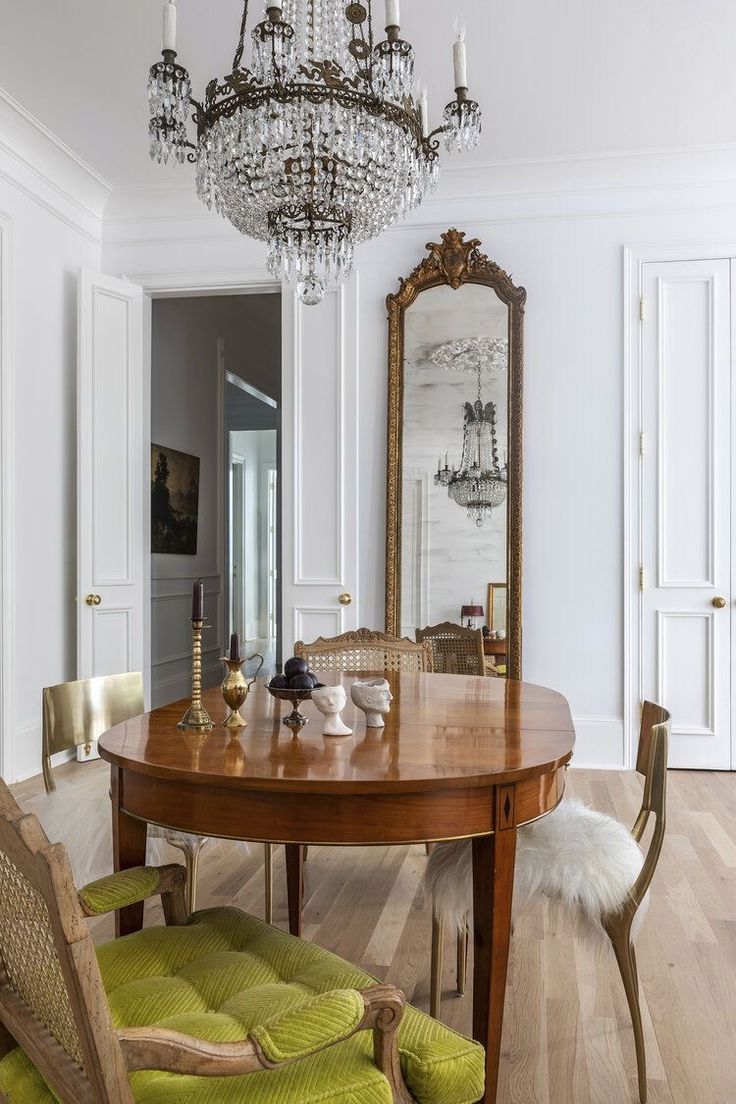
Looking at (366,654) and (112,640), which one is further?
(112,640)

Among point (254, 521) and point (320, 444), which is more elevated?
point (320, 444)

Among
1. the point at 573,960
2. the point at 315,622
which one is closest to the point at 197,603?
the point at 573,960

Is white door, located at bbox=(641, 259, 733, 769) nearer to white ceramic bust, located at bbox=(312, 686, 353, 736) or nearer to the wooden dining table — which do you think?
the wooden dining table

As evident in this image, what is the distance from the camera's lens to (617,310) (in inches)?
181

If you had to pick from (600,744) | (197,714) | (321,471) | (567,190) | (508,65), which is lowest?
(600,744)

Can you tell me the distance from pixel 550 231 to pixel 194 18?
2.22m

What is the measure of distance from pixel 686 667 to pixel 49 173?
444 cm

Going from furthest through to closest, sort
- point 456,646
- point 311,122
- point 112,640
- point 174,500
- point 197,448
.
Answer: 1. point 197,448
2. point 174,500
3. point 112,640
4. point 456,646
5. point 311,122

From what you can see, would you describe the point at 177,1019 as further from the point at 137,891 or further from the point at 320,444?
the point at 320,444

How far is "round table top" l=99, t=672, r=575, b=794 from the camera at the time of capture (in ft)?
4.89

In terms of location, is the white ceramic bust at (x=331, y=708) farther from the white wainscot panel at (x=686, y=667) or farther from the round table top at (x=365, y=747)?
the white wainscot panel at (x=686, y=667)

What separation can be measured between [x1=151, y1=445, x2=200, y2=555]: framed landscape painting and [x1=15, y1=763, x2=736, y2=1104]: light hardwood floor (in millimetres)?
3298

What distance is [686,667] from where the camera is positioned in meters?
4.52

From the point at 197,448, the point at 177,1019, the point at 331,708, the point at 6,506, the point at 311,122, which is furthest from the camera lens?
the point at 197,448
